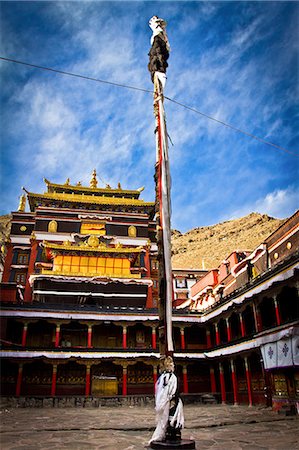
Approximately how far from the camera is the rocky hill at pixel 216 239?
90.3m

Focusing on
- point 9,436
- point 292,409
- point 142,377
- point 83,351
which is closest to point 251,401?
point 292,409

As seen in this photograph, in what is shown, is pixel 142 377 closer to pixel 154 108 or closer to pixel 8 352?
pixel 8 352

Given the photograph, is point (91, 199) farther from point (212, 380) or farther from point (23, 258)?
point (212, 380)

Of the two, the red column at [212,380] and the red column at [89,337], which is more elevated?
the red column at [89,337]

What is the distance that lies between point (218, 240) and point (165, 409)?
100 meters

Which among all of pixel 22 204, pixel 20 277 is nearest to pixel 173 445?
pixel 20 277

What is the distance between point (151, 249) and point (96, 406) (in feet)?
62.5

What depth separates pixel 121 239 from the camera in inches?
1430

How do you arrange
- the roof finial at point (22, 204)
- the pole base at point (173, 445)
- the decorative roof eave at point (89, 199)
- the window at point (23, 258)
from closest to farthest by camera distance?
the pole base at point (173, 445), the window at point (23, 258), the decorative roof eave at point (89, 199), the roof finial at point (22, 204)

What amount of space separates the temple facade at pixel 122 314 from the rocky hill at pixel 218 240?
52927 millimetres

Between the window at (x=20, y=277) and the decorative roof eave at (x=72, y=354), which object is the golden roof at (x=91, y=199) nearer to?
the window at (x=20, y=277)

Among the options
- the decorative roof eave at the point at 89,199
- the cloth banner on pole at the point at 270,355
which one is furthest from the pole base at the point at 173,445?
the decorative roof eave at the point at 89,199

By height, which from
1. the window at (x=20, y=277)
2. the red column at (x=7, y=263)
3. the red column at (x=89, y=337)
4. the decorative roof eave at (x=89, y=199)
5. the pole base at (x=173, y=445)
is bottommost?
the pole base at (x=173, y=445)

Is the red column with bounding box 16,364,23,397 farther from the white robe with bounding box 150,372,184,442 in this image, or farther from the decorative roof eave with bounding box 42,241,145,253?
the white robe with bounding box 150,372,184,442
